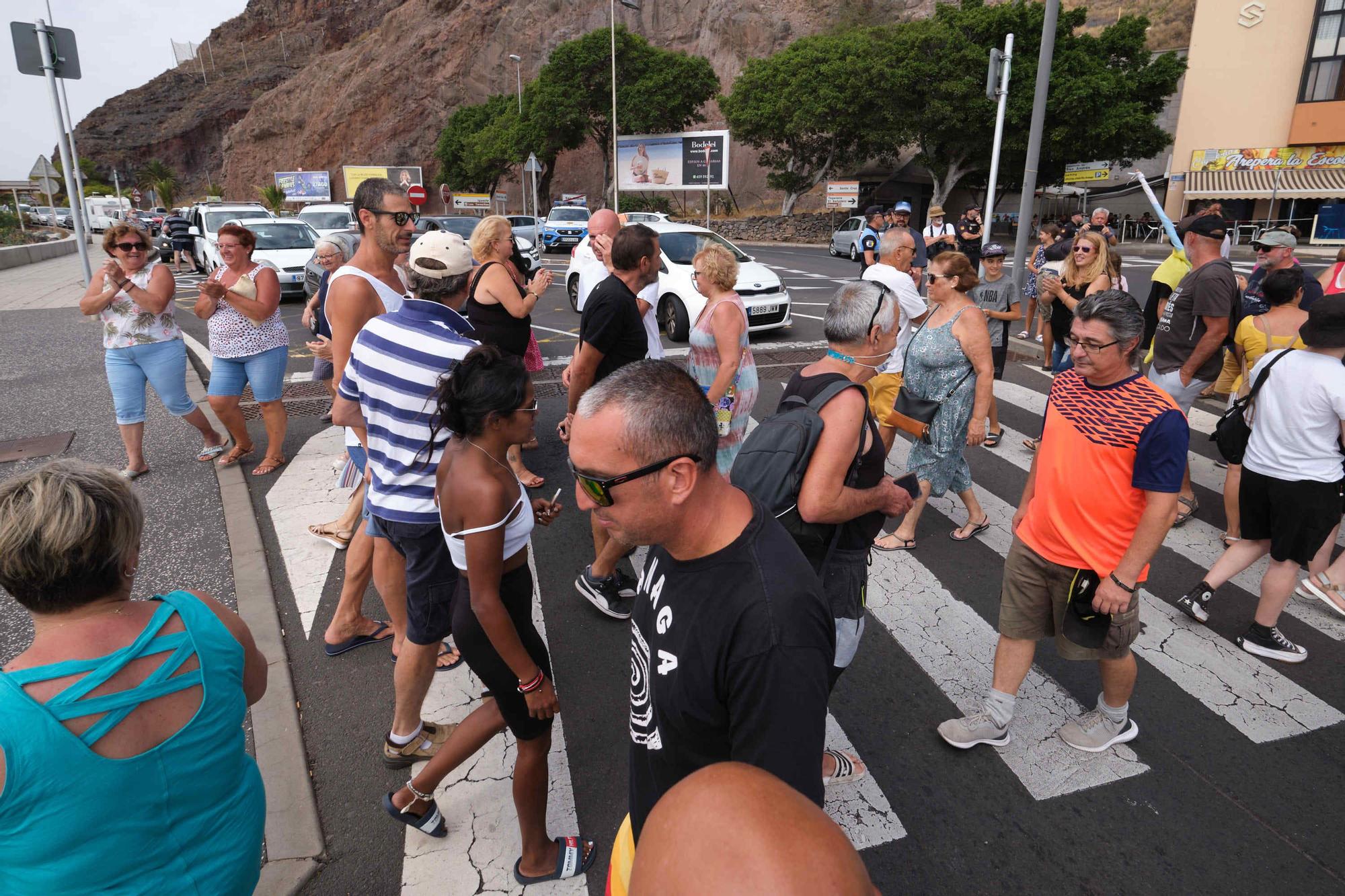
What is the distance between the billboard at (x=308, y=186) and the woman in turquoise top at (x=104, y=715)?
181 feet

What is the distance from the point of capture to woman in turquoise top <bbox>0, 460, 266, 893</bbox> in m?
1.39

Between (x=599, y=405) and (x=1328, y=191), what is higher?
(x=1328, y=191)

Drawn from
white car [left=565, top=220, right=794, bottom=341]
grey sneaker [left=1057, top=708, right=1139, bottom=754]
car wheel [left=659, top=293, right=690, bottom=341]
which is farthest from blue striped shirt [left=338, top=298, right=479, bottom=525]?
car wheel [left=659, top=293, right=690, bottom=341]

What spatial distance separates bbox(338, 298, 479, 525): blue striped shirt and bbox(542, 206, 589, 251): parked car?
82.8 ft

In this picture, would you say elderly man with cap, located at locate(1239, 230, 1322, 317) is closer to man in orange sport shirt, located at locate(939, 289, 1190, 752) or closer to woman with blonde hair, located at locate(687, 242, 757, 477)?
man in orange sport shirt, located at locate(939, 289, 1190, 752)

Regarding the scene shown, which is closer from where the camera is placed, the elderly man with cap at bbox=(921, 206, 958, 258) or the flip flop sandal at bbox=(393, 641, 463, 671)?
the flip flop sandal at bbox=(393, 641, 463, 671)

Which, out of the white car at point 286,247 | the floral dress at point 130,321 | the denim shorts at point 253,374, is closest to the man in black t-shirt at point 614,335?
the denim shorts at point 253,374

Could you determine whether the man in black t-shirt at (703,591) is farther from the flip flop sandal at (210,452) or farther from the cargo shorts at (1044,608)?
the flip flop sandal at (210,452)

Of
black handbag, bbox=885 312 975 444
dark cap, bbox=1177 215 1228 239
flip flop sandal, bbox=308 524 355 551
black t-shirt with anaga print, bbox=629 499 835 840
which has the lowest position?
flip flop sandal, bbox=308 524 355 551

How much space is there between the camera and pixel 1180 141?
125 feet

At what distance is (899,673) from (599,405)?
2917 mm

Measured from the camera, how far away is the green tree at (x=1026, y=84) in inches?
1289

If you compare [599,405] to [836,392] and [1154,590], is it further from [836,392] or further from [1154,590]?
[1154,590]

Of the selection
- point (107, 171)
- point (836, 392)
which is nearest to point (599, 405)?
point (836, 392)
